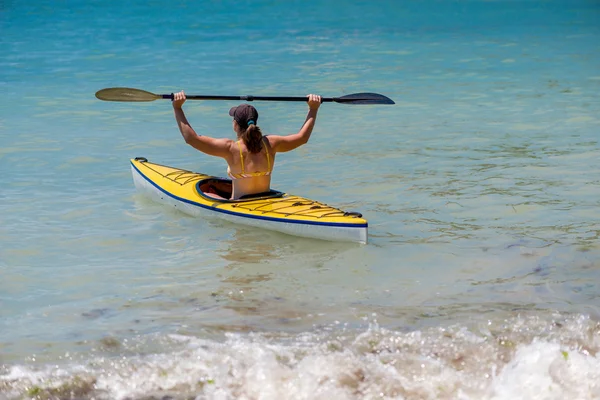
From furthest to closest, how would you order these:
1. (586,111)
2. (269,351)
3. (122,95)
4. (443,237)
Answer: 1. (586,111)
2. (122,95)
3. (443,237)
4. (269,351)

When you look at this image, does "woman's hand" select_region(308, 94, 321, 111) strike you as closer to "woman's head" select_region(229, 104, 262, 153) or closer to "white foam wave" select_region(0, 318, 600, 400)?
"woman's head" select_region(229, 104, 262, 153)

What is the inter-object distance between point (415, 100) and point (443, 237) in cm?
659

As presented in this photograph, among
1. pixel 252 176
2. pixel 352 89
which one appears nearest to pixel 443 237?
pixel 252 176

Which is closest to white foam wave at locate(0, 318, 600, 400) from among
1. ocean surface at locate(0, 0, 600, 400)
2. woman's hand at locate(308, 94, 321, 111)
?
ocean surface at locate(0, 0, 600, 400)

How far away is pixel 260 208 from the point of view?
20.5ft

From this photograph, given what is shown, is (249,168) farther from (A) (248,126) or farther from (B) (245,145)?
(A) (248,126)

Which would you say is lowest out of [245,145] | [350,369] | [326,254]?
[350,369]

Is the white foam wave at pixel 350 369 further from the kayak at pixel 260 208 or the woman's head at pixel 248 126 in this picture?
the woman's head at pixel 248 126

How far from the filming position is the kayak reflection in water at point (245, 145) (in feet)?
20.2

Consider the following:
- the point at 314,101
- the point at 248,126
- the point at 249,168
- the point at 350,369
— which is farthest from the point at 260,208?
the point at 350,369

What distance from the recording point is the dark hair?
20.0ft

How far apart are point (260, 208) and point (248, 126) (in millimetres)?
597

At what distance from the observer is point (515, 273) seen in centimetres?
544

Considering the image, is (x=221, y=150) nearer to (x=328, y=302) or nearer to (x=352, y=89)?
(x=328, y=302)
